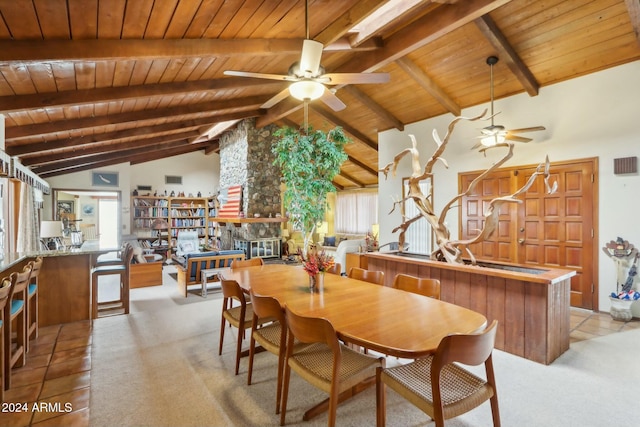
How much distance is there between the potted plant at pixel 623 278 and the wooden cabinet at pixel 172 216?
8.88m

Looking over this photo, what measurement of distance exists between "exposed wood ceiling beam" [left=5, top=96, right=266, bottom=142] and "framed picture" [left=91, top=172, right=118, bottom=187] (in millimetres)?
4609

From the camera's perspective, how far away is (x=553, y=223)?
4.72 m

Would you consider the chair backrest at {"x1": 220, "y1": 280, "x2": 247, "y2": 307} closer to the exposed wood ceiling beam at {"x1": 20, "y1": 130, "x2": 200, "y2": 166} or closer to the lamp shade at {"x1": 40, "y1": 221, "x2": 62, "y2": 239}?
the lamp shade at {"x1": 40, "y1": 221, "x2": 62, "y2": 239}

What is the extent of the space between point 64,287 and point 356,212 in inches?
329

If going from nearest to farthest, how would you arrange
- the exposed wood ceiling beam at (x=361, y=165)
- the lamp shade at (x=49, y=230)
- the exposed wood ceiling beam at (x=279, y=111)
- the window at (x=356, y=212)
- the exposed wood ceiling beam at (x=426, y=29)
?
the exposed wood ceiling beam at (x=426, y=29) < the lamp shade at (x=49, y=230) < the exposed wood ceiling beam at (x=279, y=111) < the exposed wood ceiling beam at (x=361, y=165) < the window at (x=356, y=212)

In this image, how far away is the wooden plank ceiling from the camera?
254 centimetres

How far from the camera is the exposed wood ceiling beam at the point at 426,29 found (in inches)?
127

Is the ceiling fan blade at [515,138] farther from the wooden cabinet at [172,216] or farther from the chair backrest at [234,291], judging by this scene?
the wooden cabinet at [172,216]

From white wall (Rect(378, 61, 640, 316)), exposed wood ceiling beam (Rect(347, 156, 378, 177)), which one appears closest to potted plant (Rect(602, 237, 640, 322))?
white wall (Rect(378, 61, 640, 316))

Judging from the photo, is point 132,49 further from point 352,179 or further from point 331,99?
point 352,179

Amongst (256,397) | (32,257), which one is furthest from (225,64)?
(256,397)

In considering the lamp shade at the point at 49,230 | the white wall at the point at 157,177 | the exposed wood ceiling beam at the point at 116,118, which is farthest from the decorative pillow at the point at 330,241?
the lamp shade at the point at 49,230

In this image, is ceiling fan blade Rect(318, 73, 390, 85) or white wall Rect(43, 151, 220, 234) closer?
ceiling fan blade Rect(318, 73, 390, 85)

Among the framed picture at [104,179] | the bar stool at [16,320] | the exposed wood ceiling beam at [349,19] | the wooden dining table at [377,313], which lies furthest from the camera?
the framed picture at [104,179]
